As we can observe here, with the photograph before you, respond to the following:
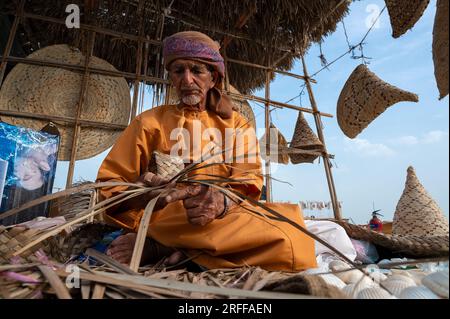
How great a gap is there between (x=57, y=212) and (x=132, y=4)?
245cm

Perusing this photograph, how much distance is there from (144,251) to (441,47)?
3.84 feet

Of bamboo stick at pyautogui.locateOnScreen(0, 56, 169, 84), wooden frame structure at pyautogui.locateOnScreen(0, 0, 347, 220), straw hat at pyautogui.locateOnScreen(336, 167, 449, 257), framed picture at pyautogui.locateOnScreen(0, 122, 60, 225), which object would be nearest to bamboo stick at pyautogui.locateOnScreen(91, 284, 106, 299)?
straw hat at pyautogui.locateOnScreen(336, 167, 449, 257)

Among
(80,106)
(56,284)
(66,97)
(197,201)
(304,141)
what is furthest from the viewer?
(304,141)

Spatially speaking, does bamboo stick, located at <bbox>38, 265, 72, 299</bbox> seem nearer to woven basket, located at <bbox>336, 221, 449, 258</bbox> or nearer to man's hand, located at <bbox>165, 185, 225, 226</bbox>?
man's hand, located at <bbox>165, 185, 225, 226</bbox>

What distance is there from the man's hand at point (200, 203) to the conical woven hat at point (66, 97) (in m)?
2.82

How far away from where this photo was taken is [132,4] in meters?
3.67

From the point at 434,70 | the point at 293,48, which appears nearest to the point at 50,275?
the point at 434,70

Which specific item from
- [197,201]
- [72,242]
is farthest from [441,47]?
[72,242]

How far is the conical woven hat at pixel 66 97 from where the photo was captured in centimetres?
341

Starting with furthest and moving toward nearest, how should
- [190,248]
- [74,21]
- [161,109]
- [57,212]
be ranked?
[74,21], [57,212], [161,109], [190,248]

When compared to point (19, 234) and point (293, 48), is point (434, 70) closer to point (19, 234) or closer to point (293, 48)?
point (19, 234)

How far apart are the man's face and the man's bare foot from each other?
2.53 feet

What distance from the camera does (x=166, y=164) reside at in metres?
1.38

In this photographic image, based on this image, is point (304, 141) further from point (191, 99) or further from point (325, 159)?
point (191, 99)
